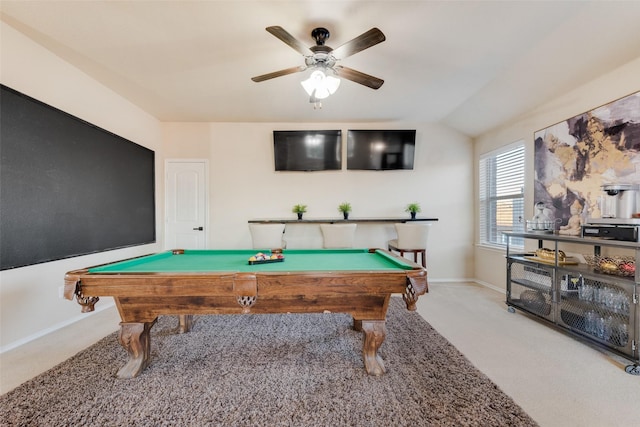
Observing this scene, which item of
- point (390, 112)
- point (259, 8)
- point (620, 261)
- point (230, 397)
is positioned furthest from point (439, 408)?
point (390, 112)

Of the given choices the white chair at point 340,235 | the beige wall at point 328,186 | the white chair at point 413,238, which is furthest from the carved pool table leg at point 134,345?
the white chair at point 413,238

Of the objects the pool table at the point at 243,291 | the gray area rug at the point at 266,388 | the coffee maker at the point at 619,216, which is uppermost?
the coffee maker at the point at 619,216

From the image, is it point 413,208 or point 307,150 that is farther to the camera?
point 307,150

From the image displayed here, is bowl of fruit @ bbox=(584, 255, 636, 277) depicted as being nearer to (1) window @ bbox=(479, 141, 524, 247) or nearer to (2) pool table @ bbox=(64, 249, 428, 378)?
(1) window @ bbox=(479, 141, 524, 247)

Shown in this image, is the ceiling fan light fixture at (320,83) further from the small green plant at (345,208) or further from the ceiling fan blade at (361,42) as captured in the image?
Result: the small green plant at (345,208)

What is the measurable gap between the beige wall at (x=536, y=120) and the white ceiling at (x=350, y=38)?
3.9 inches

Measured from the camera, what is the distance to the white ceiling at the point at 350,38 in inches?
80.7

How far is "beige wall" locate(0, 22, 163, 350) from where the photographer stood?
2277 millimetres

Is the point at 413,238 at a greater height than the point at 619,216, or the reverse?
the point at 619,216

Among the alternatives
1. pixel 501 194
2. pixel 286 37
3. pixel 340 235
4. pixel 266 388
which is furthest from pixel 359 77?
pixel 501 194

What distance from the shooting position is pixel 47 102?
103 inches

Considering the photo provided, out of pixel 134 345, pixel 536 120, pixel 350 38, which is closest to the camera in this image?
pixel 134 345

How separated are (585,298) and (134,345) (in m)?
3.81

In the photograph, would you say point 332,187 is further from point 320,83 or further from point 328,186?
point 320,83
